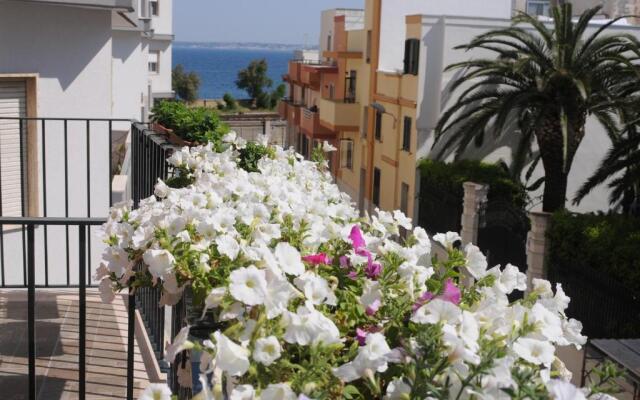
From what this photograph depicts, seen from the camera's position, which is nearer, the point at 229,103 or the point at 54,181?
the point at 54,181

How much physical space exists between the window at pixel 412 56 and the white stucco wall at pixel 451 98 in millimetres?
234

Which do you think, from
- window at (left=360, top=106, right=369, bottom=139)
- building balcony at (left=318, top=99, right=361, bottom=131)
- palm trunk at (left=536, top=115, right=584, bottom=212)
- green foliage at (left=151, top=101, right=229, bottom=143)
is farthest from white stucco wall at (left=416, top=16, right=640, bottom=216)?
green foliage at (left=151, top=101, right=229, bottom=143)

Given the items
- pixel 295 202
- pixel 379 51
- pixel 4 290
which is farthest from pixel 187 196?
pixel 379 51

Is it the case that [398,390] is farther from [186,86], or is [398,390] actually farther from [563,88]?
[186,86]

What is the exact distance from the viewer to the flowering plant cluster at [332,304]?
1.65m

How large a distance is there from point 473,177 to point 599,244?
7665 mm

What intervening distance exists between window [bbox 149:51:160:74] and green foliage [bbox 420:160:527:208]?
17113 millimetres

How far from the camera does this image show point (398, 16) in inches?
1168

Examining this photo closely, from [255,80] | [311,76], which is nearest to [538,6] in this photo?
[311,76]

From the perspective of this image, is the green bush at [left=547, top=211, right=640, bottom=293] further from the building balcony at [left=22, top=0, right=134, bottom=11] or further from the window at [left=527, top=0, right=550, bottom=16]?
the window at [left=527, top=0, right=550, bottom=16]

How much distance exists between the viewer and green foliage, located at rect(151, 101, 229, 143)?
5948 mm

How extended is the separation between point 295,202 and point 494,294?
1.16 meters

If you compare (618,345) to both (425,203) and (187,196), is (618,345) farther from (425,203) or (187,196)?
(425,203)

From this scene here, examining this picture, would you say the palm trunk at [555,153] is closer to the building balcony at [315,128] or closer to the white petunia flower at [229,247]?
the white petunia flower at [229,247]
